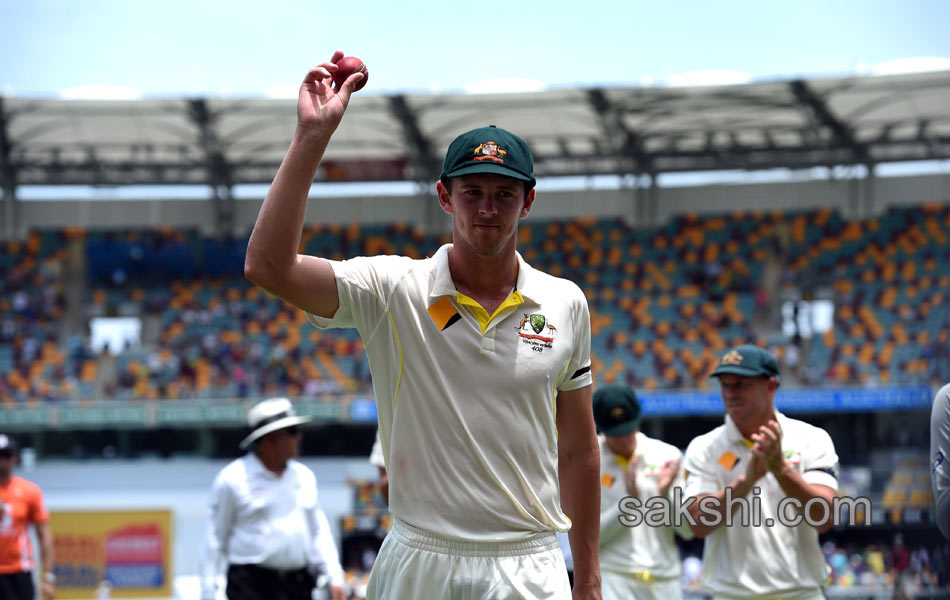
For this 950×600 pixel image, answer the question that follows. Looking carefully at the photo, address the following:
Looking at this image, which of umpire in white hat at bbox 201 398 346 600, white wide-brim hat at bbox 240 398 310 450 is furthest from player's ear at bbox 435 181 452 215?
white wide-brim hat at bbox 240 398 310 450

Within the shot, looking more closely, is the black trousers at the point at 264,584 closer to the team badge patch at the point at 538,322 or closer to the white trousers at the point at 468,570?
the white trousers at the point at 468,570

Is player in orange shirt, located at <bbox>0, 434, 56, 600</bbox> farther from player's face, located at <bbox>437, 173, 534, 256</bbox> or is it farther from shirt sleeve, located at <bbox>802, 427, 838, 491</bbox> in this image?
player's face, located at <bbox>437, 173, 534, 256</bbox>

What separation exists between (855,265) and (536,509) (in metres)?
25.9

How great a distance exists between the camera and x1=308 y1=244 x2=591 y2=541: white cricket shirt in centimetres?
252

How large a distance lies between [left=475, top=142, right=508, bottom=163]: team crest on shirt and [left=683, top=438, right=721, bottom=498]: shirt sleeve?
8.50 feet

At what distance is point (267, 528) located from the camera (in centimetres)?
618

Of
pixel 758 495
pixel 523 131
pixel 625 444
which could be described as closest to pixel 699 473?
pixel 758 495

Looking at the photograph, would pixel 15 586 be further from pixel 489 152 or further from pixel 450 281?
pixel 489 152

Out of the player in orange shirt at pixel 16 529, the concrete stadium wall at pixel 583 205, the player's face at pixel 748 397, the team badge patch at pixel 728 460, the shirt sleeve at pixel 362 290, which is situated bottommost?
the player in orange shirt at pixel 16 529

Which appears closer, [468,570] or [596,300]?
[468,570]

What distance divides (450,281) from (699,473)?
2492 mm

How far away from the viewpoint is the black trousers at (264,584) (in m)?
6.13

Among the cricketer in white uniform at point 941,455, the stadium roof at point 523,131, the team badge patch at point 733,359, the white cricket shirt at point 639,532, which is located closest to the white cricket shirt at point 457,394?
the cricketer in white uniform at point 941,455

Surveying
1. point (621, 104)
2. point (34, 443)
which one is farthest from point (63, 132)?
point (621, 104)
